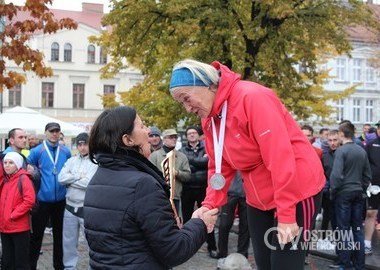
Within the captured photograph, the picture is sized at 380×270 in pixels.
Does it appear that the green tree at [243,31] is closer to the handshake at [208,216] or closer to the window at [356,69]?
the handshake at [208,216]

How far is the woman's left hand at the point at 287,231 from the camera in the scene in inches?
130

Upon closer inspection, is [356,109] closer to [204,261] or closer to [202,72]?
[204,261]

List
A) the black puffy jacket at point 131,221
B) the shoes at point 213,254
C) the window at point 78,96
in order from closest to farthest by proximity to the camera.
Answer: the black puffy jacket at point 131,221 → the shoes at point 213,254 → the window at point 78,96

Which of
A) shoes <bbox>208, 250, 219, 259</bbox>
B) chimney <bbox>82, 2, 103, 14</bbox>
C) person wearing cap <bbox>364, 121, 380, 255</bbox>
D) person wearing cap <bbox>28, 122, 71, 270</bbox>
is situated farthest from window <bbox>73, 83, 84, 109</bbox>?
person wearing cap <bbox>28, 122, 71, 270</bbox>

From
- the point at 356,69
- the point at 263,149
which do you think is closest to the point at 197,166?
the point at 263,149

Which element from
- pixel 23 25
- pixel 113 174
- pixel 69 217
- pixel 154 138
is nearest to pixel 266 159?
pixel 113 174

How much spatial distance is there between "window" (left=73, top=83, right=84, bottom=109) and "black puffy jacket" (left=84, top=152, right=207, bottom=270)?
52.0 m

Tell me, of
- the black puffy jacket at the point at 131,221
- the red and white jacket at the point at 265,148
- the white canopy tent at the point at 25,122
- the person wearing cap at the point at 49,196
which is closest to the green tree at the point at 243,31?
the white canopy tent at the point at 25,122

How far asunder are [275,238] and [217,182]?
Answer: 1.79 ft

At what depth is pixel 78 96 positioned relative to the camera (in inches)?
2146

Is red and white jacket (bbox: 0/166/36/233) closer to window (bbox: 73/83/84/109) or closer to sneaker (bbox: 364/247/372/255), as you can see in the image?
sneaker (bbox: 364/247/372/255)

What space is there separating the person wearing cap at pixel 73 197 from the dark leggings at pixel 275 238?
4212 mm

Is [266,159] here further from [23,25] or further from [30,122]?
[30,122]

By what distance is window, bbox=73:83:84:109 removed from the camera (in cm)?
5406
